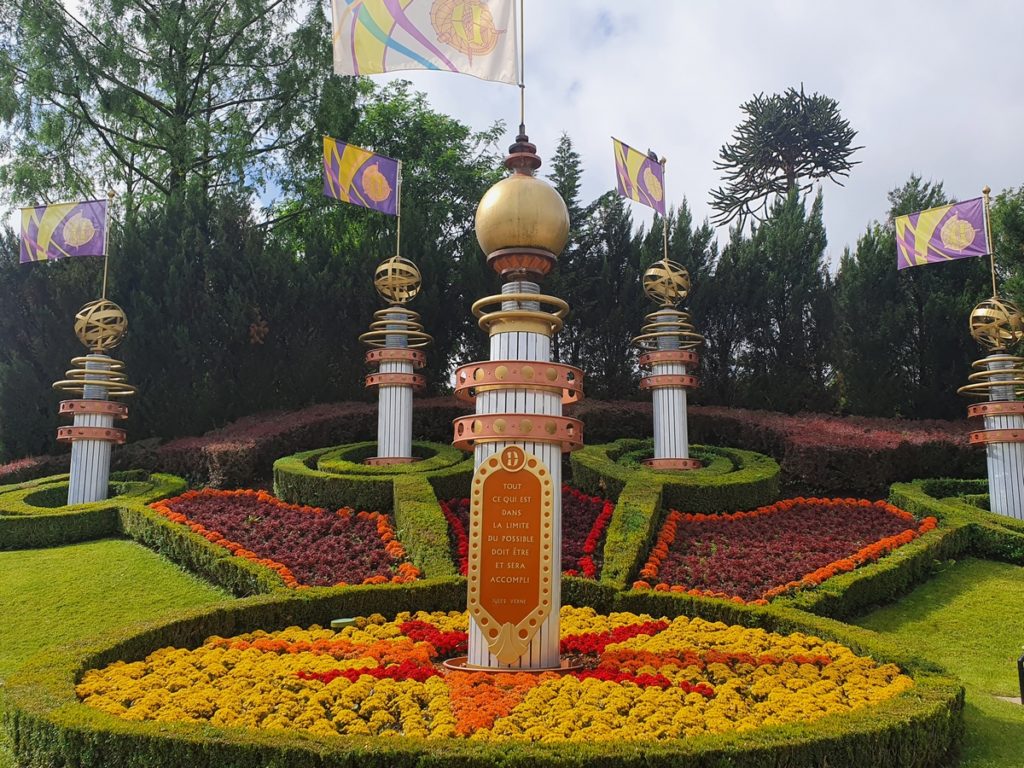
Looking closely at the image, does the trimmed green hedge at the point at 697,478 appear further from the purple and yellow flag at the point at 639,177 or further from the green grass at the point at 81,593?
the green grass at the point at 81,593

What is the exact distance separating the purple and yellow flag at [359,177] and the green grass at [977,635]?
1075 cm

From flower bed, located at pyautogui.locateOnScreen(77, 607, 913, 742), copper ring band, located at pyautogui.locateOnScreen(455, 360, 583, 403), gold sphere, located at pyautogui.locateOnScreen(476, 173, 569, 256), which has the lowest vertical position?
flower bed, located at pyautogui.locateOnScreen(77, 607, 913, 742)

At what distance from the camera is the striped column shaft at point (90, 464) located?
45.0 ft

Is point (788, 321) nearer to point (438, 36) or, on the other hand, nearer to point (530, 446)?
point (438, 36)

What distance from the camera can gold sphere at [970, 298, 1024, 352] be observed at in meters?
13.3

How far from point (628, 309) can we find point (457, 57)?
11.7 meters

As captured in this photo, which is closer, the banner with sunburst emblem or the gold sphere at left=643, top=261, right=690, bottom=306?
the banner with sunburst emblem

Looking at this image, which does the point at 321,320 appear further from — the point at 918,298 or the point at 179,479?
the point at 918,298

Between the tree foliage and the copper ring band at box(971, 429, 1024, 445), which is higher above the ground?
the tree foliage

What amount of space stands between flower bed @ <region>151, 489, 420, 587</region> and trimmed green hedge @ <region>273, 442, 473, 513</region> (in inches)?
9.1

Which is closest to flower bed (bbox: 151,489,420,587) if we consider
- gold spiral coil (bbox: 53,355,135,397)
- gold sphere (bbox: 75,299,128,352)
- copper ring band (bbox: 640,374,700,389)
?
gold spiral coil (bbox: 53,355,135,397)

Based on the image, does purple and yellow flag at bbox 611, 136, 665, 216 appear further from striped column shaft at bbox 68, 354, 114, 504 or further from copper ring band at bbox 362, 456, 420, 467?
striped column shaft at bbox 68, 354, 114, 504

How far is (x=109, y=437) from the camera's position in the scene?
13898 mm

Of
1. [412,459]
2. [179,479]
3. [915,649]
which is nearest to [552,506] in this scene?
[915,649]
